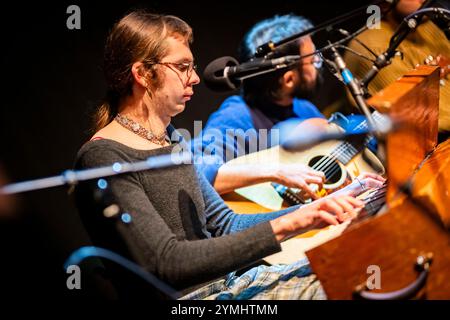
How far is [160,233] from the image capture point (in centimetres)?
133

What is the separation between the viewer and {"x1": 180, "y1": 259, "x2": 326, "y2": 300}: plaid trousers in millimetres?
1373

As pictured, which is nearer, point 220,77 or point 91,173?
point 91,173

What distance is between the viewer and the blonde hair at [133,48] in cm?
164

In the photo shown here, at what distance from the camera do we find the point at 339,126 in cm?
248

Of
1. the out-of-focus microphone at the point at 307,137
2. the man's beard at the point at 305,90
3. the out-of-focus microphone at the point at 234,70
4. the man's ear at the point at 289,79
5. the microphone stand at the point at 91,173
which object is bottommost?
the out-of-focus microphone at the point at 307,137

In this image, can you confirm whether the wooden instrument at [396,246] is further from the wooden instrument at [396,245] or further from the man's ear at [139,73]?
the man's ear at [139,73]

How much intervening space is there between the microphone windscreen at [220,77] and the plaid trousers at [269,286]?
67 cm

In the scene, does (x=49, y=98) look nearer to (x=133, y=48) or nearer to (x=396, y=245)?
(x=133, y=48)

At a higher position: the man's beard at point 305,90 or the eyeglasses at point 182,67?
the eyeglasses at point 182,67

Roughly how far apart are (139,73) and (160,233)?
0.61 m

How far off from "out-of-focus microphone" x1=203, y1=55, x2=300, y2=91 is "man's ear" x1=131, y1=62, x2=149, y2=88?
0.26 meters

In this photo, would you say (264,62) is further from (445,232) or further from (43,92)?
(43,92)

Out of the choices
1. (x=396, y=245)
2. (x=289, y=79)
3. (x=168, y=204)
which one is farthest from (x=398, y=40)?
(x=289, y=79)

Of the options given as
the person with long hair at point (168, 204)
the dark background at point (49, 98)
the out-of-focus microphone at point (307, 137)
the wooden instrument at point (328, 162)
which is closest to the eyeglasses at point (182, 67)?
the person with long hair at point (168, 204)
